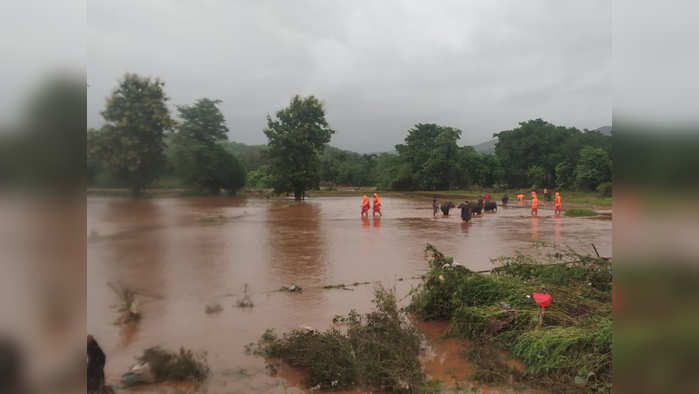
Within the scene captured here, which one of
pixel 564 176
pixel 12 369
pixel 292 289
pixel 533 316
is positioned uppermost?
pixel 564 176

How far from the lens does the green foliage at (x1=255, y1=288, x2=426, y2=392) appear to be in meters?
3.13

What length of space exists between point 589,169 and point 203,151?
105 ft

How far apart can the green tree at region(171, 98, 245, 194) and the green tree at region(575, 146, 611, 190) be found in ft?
100

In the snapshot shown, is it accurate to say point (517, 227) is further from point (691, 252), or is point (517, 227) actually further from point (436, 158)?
point (436, 158)

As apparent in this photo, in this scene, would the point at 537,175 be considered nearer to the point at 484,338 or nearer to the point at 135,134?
the point at 484,338

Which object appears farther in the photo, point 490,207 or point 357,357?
point 490,207

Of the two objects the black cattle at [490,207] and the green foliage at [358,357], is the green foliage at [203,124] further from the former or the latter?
the black cattle at [490,207]

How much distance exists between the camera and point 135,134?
62.0 inches

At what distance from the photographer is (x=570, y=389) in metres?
2.89

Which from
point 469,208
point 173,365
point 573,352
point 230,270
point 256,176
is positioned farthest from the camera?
point 469,208

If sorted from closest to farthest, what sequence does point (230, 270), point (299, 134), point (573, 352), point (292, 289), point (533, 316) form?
1. point (573, 352)
2. point (533, 316)
3. point (292, 289)
4. point (230, 270)
5. point (299, 134)

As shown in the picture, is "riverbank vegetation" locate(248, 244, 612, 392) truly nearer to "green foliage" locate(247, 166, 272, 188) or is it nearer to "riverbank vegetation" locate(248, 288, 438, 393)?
"riverbank vegetation" locate(248, 288, 438, 393)

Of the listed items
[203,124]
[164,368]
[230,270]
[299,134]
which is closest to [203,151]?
[203,124]

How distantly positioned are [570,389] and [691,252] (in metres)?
2.79
